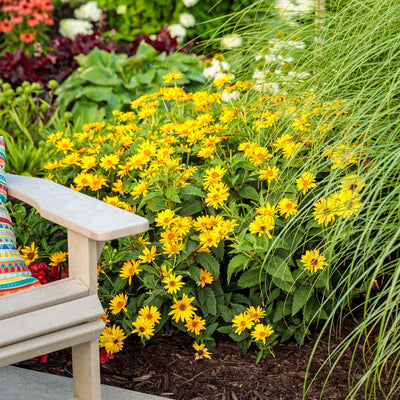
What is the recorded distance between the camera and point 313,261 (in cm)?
207

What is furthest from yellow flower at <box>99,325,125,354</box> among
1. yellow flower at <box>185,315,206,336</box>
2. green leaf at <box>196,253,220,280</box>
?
green leaf at <box>196,253,220,280</box>

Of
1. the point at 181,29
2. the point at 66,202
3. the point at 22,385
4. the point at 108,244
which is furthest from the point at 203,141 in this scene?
the point at 181,29

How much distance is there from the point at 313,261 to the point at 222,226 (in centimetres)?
31

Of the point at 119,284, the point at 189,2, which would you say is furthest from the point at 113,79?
the point at 119,284

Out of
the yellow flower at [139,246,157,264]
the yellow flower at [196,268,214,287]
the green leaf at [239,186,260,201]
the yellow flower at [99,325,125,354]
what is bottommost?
the yellow flower at [99,325,125,354]

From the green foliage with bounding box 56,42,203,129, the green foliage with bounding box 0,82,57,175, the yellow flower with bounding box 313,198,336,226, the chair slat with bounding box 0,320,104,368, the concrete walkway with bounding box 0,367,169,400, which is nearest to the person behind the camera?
the chair slat with bounding box 0,320,104,368

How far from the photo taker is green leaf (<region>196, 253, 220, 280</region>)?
2213mm

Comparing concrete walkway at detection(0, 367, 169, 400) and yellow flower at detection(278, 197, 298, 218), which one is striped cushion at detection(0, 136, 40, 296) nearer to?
concrete walkway at detection(0, 367, 169, 400)

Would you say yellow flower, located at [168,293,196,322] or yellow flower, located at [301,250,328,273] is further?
yellow flower, located at [168,293,196,322]

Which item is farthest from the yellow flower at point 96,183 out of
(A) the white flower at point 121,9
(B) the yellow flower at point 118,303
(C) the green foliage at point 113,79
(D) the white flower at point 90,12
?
(D) the white flower at point 90,12

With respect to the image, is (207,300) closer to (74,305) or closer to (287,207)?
(287,207)

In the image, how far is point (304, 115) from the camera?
224cm

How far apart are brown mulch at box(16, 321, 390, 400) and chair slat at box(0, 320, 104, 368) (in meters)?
0.57

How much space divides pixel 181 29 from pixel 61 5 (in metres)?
1.73
